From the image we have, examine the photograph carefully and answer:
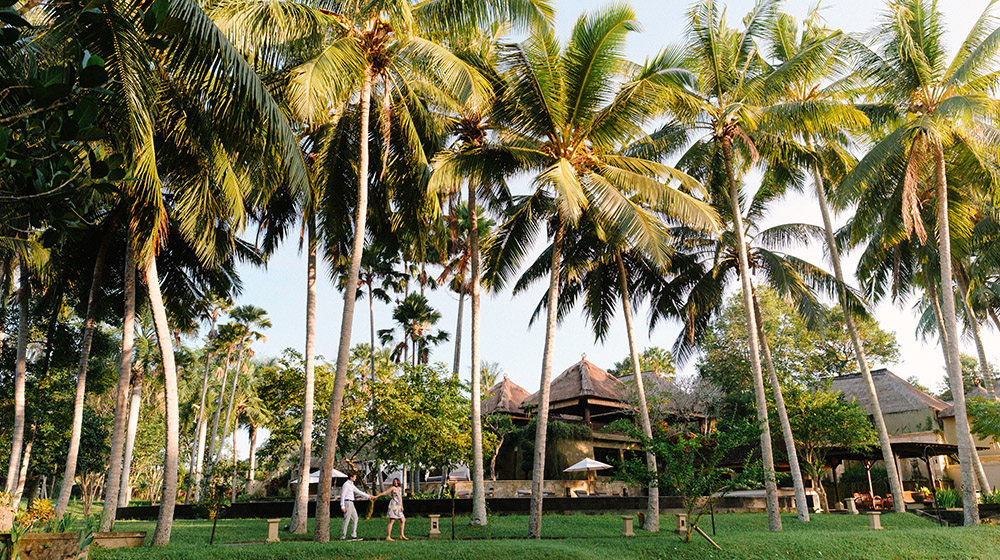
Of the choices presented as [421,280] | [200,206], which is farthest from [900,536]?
[421,280]

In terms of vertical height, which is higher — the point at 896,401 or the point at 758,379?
the point at 896,401

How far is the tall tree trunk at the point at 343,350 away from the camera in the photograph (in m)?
10.9

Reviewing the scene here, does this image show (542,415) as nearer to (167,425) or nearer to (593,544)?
(593,544)

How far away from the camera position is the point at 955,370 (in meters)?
15.2

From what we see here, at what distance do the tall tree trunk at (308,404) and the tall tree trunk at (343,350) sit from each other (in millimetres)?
1929

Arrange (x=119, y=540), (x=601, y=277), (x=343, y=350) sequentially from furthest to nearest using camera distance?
(x=601, y=277) < (x=343, y=350) < (x=119, y=540)

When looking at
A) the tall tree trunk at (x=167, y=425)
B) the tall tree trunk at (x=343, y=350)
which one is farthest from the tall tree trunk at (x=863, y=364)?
the tall tree trunk at (x=167, y=425)

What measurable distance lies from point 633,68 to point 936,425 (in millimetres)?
26680

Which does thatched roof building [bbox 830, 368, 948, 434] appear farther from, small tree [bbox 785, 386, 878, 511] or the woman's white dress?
the woman's white dress

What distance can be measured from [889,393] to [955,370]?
20.1m

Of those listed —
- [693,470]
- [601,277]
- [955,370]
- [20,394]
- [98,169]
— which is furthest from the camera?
[601,277]

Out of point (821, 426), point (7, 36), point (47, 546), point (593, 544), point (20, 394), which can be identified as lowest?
point (593, 544)

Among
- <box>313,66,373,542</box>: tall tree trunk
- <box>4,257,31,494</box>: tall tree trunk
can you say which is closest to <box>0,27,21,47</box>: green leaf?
<box>313,66,373,542</box>: tall tree trunk

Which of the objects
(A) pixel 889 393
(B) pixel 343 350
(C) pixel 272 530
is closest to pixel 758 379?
(B) pixel 343 350
